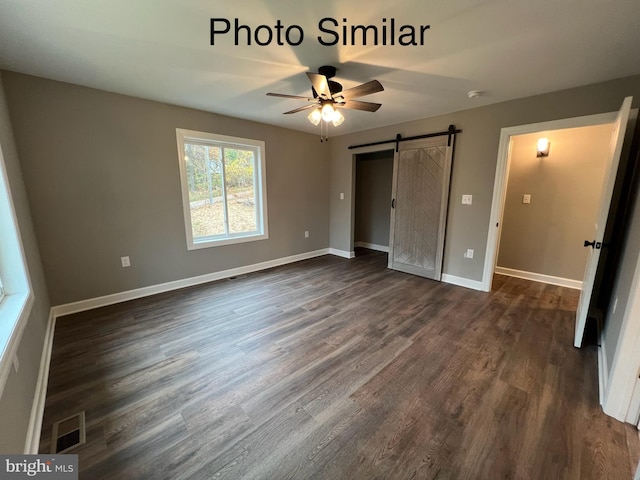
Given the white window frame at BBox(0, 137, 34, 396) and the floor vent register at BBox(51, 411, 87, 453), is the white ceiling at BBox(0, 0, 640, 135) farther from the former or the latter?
the floor vent register at BBox(51, 411, 87, 453)

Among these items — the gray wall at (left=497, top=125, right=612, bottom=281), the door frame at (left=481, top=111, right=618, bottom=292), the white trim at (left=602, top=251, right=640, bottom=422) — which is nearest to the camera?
the white trim at (left=602, top=251, right=640, bottom=422)

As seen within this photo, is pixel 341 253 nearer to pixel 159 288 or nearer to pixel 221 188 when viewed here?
pixel 221 188

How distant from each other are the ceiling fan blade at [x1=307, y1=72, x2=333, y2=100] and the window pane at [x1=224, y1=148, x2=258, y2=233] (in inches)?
84.8

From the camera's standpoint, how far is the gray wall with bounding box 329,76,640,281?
98.5 inches

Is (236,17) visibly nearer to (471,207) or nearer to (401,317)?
(401,317)

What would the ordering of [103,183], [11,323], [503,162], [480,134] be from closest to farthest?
1. [11,323]
2. [103,183]
3. [503,162]
4. [480,134]

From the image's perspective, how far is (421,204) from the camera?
Answer: 3967 mm

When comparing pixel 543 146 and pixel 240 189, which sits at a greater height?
pixel 543 146

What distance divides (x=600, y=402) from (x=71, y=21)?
4249mm

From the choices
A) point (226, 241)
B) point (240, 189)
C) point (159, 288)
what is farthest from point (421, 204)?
point (159, 288)

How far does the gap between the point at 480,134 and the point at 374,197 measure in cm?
272

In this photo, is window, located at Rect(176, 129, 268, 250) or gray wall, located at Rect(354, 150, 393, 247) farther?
gray wall, located at Rect(354, 150, 393, 247)

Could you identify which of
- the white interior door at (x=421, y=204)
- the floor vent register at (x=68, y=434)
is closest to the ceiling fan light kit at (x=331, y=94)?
the white interior door at (x=421, y=204)

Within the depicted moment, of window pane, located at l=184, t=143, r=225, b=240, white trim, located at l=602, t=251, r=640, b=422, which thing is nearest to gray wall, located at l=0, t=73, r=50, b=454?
window pane, located at l=184, t=143, r=225, b=240
